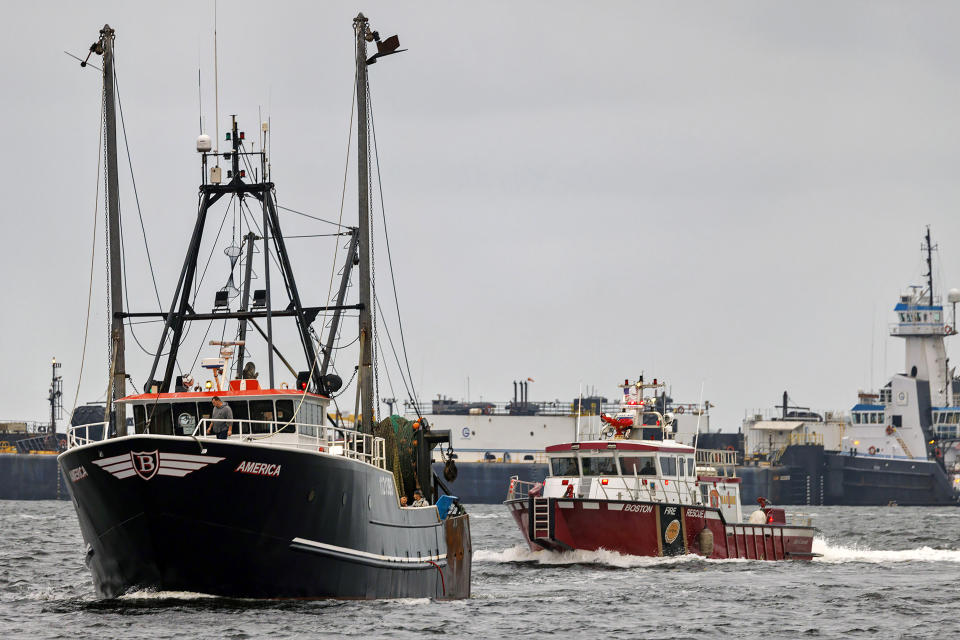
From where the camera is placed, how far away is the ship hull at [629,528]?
54.1 metres

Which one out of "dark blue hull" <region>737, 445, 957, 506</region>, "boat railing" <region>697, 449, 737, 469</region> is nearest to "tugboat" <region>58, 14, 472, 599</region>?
"boat railing" <region>697, 449, 737, 469</region>

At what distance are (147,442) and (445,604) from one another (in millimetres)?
10168

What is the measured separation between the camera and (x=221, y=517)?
98.3 ft

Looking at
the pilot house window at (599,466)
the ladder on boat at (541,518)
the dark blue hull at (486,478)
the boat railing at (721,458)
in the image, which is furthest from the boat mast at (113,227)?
the dark blue hull at (486,478)

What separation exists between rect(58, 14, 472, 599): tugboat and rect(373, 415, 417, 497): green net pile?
1.76 meters

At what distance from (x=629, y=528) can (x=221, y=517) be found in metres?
26.3

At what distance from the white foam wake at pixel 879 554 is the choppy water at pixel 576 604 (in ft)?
0.30

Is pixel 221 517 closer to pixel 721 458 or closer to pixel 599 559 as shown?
pixel 599 559

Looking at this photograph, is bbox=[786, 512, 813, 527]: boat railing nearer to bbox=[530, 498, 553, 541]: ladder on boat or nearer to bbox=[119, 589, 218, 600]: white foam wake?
bbox=[530, 498, 553, 541]: ladder on boat

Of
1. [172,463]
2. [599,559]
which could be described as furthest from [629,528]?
[172,463]

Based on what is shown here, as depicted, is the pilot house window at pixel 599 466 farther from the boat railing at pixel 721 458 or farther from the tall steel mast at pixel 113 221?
the tall steel mast at pixel 113 221

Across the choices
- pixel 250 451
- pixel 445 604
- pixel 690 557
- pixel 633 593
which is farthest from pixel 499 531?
pixel 250 451

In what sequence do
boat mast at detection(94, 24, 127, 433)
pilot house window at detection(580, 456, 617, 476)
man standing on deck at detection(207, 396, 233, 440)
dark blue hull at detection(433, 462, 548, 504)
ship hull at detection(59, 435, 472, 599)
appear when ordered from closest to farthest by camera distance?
ship hull at detection(59, 435, 472, 599) → man standing on deck at detection(207, 396, 233, 440) → boat mast at detection(94, 24, 127, 433) → pilot house window at detection(580, 456, 617, 476) → dark blue hull at detection(433, 462, 548, 504)

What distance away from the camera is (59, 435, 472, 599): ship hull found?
29.6 meters
